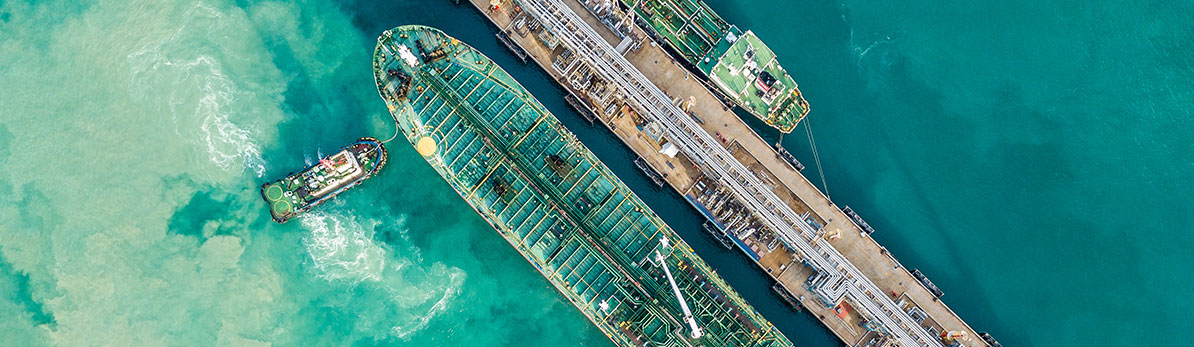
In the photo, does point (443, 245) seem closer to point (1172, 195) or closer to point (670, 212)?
point (670, 212)

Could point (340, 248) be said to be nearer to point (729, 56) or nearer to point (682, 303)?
point (682, 303)

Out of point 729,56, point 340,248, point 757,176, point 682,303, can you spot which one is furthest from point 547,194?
point 340,248

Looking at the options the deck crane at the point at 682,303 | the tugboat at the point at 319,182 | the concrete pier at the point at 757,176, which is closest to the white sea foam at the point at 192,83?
the tugboat at the point at 319,182

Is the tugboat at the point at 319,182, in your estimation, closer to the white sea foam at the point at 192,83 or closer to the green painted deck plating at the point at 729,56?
the white sea foam at the point at 192,83

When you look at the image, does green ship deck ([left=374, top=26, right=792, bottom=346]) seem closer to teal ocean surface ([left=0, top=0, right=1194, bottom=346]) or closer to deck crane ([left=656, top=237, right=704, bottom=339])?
deck crane ([left=656, top=237, right=704, bottom=339])

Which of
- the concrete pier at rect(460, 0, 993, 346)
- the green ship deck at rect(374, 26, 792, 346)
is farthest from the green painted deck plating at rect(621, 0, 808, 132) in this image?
the green ship deck at rect(374, 26, 792, 346)

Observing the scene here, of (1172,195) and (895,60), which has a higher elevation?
(1172,195)

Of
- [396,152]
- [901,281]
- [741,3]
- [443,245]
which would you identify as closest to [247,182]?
[396,152]
